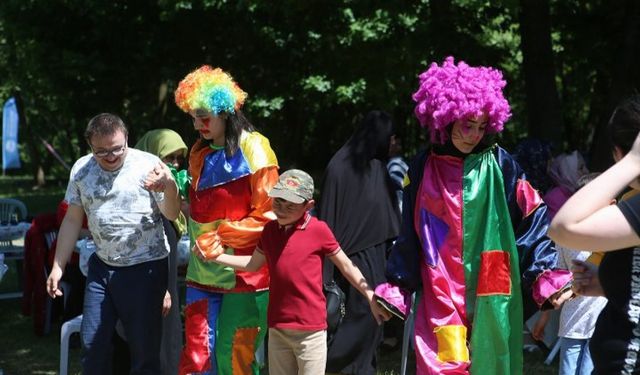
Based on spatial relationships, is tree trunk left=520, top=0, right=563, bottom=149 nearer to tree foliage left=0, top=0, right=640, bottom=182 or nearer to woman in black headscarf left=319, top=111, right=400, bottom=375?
tree foliage left=0, top=0, right=640, bottom=182

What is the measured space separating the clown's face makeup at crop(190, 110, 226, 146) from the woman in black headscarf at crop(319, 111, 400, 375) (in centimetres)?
176

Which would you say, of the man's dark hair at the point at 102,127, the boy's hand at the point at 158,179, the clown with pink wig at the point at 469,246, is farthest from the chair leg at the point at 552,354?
the man's dark hair at the point at 102,127

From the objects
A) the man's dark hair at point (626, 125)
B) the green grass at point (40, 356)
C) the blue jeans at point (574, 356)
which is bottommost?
the green grass at point (40, 356)

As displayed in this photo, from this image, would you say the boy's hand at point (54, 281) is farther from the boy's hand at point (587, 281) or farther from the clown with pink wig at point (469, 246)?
the boy's hand at point (587, 281)

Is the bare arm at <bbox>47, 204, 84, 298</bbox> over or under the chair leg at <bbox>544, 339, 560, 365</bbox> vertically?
over

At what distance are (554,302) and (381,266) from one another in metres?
2.79

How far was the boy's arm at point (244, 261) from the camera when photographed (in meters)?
4.80

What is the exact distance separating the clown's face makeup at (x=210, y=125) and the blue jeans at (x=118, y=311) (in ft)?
2.41

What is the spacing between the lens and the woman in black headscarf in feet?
21.9

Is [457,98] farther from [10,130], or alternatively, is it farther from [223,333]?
[10,130]

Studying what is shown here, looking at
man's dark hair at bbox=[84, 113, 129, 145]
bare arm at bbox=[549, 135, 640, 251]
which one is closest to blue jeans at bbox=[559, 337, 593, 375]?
man's dark hair at bbox=[84, 113, 129, 145]

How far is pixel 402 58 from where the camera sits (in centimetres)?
1349

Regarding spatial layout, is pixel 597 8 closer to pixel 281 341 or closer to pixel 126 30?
pixel 126 30

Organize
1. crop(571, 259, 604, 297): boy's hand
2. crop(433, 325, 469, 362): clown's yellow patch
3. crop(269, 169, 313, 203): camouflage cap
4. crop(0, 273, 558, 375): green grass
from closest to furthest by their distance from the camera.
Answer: crop(571, 259, 604, 297): boy's hand → crop(433, 325, 469, 362): clown's yellow patch → crop(269, 169, 313, 203): camouflage cap → crop(0, 273, 558, 375): green grass
